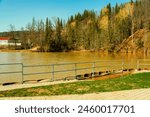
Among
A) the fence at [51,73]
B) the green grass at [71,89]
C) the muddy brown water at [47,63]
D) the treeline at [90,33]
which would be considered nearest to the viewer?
the green grass at [71,89]

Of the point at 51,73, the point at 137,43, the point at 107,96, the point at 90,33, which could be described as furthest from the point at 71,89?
the point at 90,33

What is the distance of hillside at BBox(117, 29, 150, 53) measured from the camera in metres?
88.9

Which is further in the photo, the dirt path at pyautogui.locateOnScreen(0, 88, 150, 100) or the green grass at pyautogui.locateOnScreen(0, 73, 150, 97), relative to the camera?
the green grass at pyautogui.locateOnScreen(0, 73, 150, 97)

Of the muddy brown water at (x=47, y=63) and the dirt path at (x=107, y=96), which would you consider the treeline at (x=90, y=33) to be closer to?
the muddy brown water at (x=47, y=63)

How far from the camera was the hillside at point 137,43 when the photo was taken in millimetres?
88875

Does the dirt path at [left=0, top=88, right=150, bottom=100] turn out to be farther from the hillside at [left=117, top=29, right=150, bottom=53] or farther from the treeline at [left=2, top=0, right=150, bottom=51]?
the treeline at [left=2, top=0, right=150, bottom=51]

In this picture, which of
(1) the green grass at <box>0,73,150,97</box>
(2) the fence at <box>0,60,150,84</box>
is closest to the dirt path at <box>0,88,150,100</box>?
(1) the green grass at <box>0,73,150,97</box>

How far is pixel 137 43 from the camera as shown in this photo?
302 feet

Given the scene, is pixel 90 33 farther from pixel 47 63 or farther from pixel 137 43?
pixel 47 63

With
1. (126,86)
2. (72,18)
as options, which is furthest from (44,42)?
(126,86)

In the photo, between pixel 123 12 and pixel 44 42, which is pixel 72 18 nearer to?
pixel 123 12

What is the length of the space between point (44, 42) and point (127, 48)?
30642 millimetres

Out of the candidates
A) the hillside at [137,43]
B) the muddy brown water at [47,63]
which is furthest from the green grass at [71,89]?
the hillside at [137,43]

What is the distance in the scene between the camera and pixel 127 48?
94.8 meters
